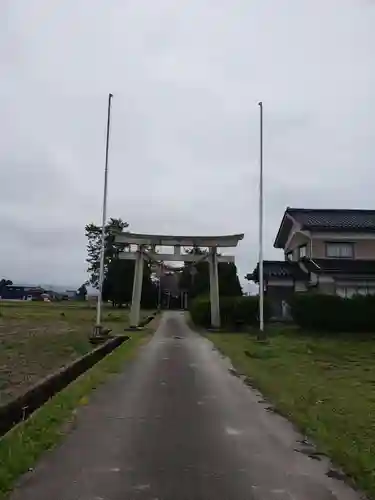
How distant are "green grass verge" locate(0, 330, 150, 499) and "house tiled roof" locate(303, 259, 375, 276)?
21378 mm

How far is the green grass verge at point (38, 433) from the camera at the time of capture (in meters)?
5.75

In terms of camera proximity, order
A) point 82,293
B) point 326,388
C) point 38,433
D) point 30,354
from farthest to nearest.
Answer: point 82,293 → point 30,354 → point 326,388 → point 38,433

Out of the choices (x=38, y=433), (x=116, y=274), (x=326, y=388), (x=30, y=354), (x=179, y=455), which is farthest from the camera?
(x=116, y=274)

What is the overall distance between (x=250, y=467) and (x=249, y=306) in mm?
27127

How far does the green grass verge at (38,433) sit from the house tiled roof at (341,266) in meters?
21.4

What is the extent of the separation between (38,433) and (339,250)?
30341 millimetres

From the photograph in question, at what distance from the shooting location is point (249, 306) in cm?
3309

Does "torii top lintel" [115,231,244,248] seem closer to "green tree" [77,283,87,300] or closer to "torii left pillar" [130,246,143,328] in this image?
"torii left pillar" [130,246,143,328]

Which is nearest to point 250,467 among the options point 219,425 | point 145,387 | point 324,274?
point 219,425

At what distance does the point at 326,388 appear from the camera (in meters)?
12.0

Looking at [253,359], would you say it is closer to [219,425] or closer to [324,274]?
[219,425]

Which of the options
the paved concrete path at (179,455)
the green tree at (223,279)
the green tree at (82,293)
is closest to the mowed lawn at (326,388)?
the paved concrete path at (179,455)

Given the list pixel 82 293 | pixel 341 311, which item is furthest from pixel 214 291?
pixel 82 293

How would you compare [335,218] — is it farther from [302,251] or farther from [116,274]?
[116,274]
